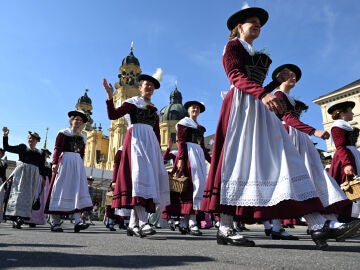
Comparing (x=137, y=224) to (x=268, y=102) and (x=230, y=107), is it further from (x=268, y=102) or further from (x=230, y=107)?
(x=268, y=102)

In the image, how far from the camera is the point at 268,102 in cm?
277

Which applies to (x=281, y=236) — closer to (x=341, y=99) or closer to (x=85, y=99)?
(x=341, y=99)

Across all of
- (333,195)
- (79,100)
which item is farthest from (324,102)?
(79,100)

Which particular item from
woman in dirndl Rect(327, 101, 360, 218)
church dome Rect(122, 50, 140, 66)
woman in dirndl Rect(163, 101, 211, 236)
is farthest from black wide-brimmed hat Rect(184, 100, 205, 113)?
church dome Rect(122, 50, 140, 66)

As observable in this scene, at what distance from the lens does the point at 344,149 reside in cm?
516

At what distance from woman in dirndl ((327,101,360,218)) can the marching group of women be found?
0.02 meters

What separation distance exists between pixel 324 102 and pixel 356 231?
4614cm

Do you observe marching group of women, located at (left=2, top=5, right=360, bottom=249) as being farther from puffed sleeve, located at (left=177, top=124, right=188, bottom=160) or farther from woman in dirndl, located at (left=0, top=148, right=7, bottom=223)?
woman in dirndl, located at (left=0, top=148, right=7, bottom=223)

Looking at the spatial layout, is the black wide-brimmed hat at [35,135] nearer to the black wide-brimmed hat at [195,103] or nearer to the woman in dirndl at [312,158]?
the black wide-brimmed hat at [195,103]

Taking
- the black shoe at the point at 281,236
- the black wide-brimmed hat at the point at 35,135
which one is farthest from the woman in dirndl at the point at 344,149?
the black wide-brimmed hat at the point at 35,135

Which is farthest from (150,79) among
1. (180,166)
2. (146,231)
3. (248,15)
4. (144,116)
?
(146,231)

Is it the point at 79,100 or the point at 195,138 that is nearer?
the point at 195,138

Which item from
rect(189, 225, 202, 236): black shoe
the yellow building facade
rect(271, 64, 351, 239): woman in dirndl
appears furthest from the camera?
the yellow building facade

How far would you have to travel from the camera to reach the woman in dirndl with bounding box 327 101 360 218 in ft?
16.5
